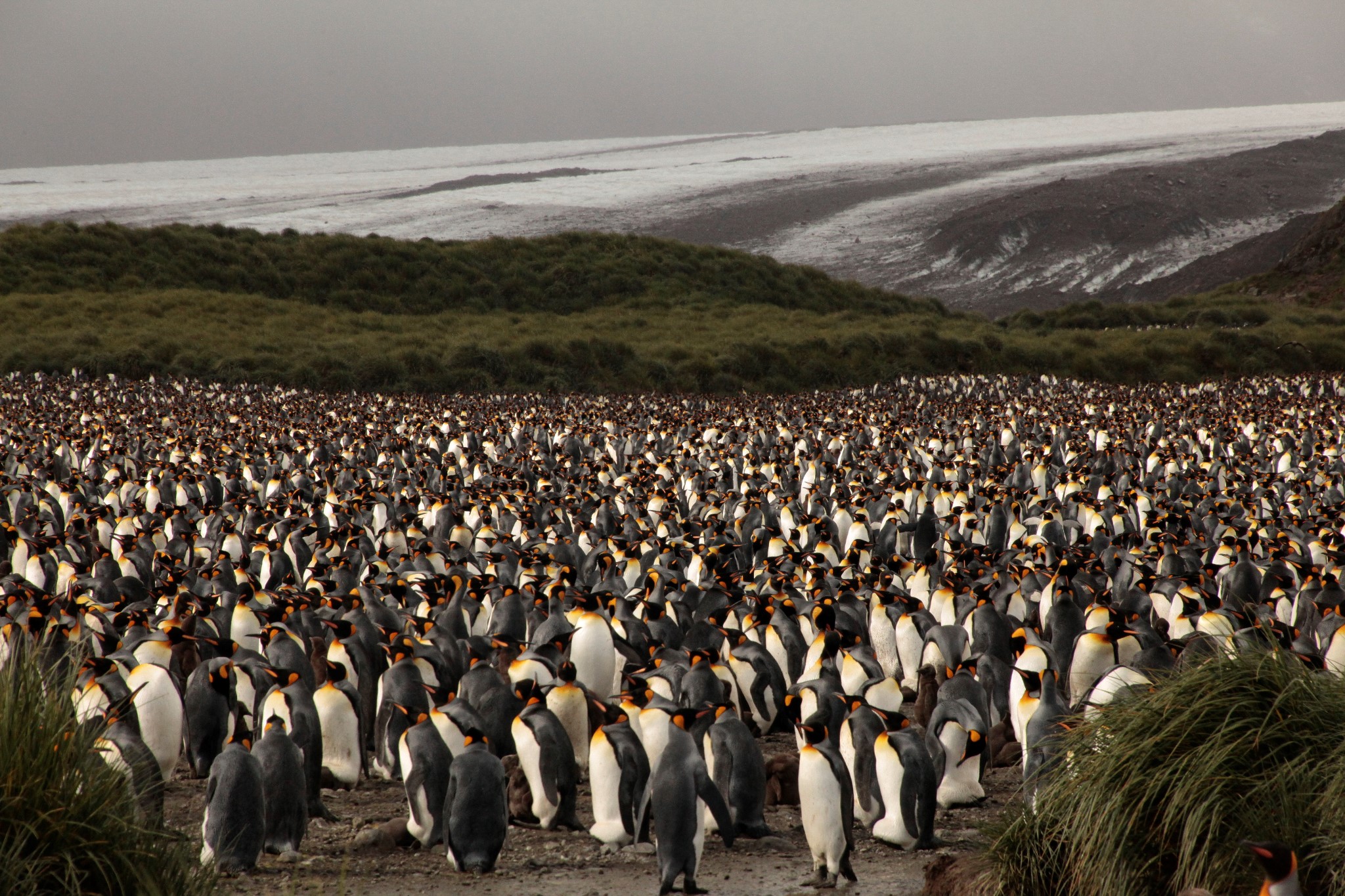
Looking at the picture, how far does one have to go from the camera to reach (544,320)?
52062 mm

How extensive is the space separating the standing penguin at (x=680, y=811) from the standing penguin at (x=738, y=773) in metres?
0.39

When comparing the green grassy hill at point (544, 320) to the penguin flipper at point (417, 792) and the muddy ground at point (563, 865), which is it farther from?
the penguin flipper at point (417, 792)

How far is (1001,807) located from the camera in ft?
22.9

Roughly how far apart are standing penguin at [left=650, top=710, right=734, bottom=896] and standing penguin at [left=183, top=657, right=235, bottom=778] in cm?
297

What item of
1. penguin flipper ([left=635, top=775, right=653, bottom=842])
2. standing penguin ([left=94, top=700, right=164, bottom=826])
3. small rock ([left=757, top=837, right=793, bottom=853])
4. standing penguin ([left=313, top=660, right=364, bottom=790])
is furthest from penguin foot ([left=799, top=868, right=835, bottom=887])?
standing penguin ([left=94, top=700, right=164, bottom=826])

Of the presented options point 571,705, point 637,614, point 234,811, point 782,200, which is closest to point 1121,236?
point 782,200

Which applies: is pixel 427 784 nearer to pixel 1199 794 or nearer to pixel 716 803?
pixel 716 803

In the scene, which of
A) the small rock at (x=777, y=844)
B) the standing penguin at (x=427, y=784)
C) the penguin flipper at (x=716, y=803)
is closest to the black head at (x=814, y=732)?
the penguin flipper at (x=716, y=803)

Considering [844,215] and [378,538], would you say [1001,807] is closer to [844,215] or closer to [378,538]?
[378,538]

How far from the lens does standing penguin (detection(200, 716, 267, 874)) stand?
571 centimetres

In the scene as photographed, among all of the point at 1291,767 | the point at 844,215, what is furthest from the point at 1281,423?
the point at 844,215

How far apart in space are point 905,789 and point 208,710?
4.33m

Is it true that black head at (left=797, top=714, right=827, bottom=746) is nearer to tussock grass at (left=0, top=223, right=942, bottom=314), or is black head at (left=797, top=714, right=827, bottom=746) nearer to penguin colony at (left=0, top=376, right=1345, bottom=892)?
penguin colony at (left=0, top=376, right=1345, bottom=892)

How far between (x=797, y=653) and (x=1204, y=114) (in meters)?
167
